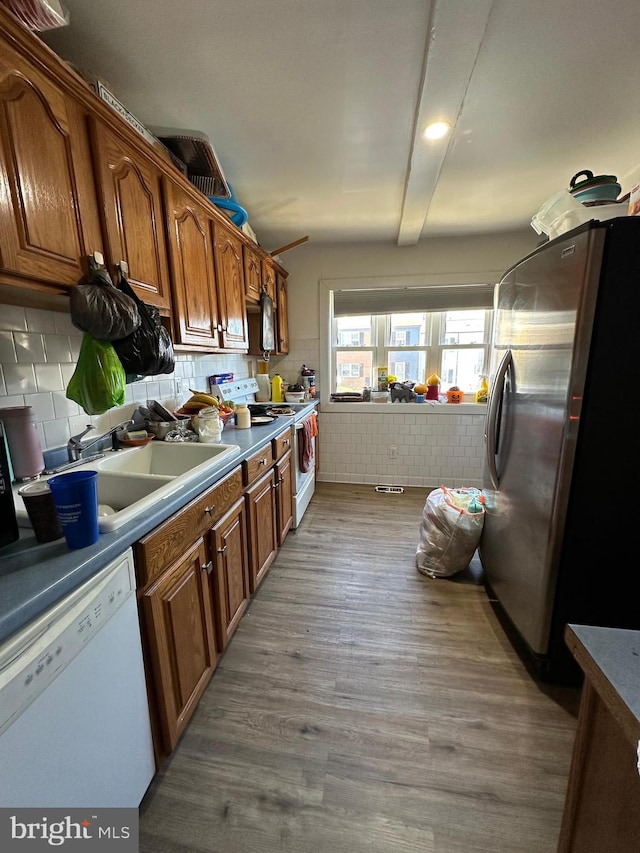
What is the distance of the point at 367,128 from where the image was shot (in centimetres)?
160

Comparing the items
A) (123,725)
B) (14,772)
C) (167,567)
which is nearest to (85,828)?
(123,725)

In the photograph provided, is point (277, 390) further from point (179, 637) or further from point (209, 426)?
point (179, 637)

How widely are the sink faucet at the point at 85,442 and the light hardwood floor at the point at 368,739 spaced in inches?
43.5

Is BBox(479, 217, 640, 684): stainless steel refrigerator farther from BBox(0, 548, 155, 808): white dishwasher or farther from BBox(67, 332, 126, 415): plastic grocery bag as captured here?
BBox(67, 332, 126, 415): plastic grocery bag

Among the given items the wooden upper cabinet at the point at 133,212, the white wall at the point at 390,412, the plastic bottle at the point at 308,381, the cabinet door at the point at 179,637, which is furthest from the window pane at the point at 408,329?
the cabinet door at the point at 179,637

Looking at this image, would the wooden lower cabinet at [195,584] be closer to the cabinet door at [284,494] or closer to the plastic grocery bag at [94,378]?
the cabinet door at [284,494]

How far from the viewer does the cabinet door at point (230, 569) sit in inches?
55.1

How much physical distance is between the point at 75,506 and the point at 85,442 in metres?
0.81

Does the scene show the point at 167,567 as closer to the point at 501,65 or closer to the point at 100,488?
the point at 100,488

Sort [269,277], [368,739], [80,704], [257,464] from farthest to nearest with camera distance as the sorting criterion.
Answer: [269,277]
[257,464]
[368,739]
[80,704]

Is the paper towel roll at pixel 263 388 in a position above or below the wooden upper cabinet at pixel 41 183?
below

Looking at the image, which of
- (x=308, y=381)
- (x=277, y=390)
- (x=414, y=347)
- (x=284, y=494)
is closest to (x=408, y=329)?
(x=414, y=347)

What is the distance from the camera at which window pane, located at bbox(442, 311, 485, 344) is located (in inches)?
132

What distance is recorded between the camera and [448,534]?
6.74 ft
